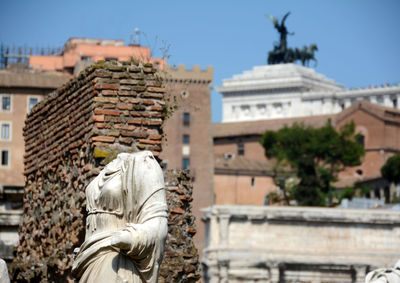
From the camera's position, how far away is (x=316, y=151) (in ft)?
292

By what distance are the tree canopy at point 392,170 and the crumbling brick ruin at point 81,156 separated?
74391 millimetres

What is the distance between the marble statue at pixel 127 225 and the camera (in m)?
7.22

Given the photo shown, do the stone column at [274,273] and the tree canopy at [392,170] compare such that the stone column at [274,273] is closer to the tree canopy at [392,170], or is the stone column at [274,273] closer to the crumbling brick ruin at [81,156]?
the tree canopy at [392,170]

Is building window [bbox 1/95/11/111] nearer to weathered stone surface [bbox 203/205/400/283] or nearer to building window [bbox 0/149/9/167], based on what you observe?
building window [bbox 0/149/9/167]

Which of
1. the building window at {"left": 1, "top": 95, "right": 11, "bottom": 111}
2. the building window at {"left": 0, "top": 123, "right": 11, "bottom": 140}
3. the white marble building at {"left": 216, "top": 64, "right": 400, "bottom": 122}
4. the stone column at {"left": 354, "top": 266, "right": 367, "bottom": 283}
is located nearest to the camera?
the stone column at {"left": 354, "top": 266, "right": 367, "bottom": 283}

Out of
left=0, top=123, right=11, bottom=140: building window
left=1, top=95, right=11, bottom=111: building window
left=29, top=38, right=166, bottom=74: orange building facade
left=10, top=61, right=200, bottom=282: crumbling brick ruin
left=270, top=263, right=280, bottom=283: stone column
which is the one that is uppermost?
left=29, top=38, right=166, bottom=74: orange building facade

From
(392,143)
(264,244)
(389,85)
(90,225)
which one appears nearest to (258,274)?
(264,244)

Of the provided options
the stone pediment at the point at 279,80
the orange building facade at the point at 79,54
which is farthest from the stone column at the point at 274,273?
→ the stone pediment at the point at 279,80

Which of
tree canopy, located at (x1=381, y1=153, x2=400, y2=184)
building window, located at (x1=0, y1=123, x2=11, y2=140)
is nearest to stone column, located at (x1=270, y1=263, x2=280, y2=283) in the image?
building window, located at (x1=0, y1=123, x2=11, y2=140)

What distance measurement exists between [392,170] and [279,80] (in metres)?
47.3

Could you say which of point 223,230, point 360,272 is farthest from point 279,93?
point 360,272

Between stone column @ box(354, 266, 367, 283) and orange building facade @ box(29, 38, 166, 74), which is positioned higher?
orange building facade @ box(29, 38, 166, 74)

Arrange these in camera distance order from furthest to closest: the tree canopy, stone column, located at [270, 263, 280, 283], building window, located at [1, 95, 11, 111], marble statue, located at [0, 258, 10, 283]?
the tree canopy
building window, located at [1, 95, 11, 111]
stone column, located at [270, 263, 280, 283]
marble statue, located at [0, 258, 10, 283]

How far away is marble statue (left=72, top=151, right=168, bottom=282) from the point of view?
722 cm
